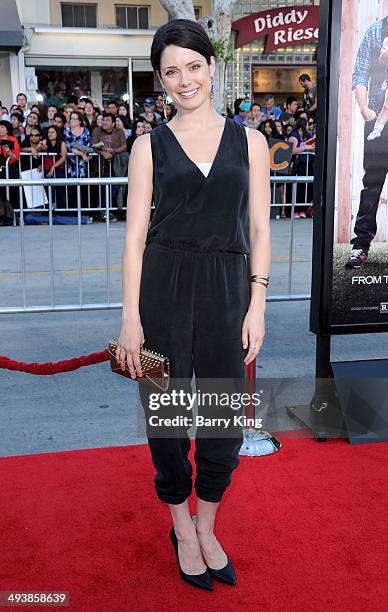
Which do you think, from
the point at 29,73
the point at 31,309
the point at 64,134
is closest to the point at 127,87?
the point at 29,73

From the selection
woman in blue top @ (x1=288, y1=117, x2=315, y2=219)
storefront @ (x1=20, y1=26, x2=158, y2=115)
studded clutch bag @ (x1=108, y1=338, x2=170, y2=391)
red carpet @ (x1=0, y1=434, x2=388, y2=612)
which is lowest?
red carpet @ (x1=0, y1=434, x2=388, y2=612)

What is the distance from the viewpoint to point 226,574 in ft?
8.70

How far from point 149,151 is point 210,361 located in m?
0.75

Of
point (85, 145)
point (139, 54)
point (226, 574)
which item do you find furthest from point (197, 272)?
point (139, 54)

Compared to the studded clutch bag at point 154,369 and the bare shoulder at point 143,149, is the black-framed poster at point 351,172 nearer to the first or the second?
the bare shoulder at point 143,149

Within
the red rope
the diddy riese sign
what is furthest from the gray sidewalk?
the diddy riese sign

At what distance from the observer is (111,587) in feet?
8.61

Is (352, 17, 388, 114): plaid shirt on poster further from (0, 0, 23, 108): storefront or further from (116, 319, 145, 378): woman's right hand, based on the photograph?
(0, 0, 23, 108): storefront

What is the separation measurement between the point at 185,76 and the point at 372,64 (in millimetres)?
1589

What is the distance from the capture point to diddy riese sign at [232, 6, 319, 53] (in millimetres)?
20422

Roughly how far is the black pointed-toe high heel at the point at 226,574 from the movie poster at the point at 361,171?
1.63 m

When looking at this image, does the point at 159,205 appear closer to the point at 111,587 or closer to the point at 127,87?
the point at 111,587

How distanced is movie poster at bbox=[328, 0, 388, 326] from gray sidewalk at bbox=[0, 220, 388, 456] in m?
0.87

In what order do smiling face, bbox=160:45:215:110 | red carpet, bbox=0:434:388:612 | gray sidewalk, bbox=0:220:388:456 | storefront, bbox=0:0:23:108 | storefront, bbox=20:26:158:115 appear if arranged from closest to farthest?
smiling face, bbox=160:45:215:110
red carpet, bbox=0:434:388:612
gray sidewalk, bbox=0:220:388:456
storefront, bbox=0:0:23:108
storefront, bbox=20:26:158:115
